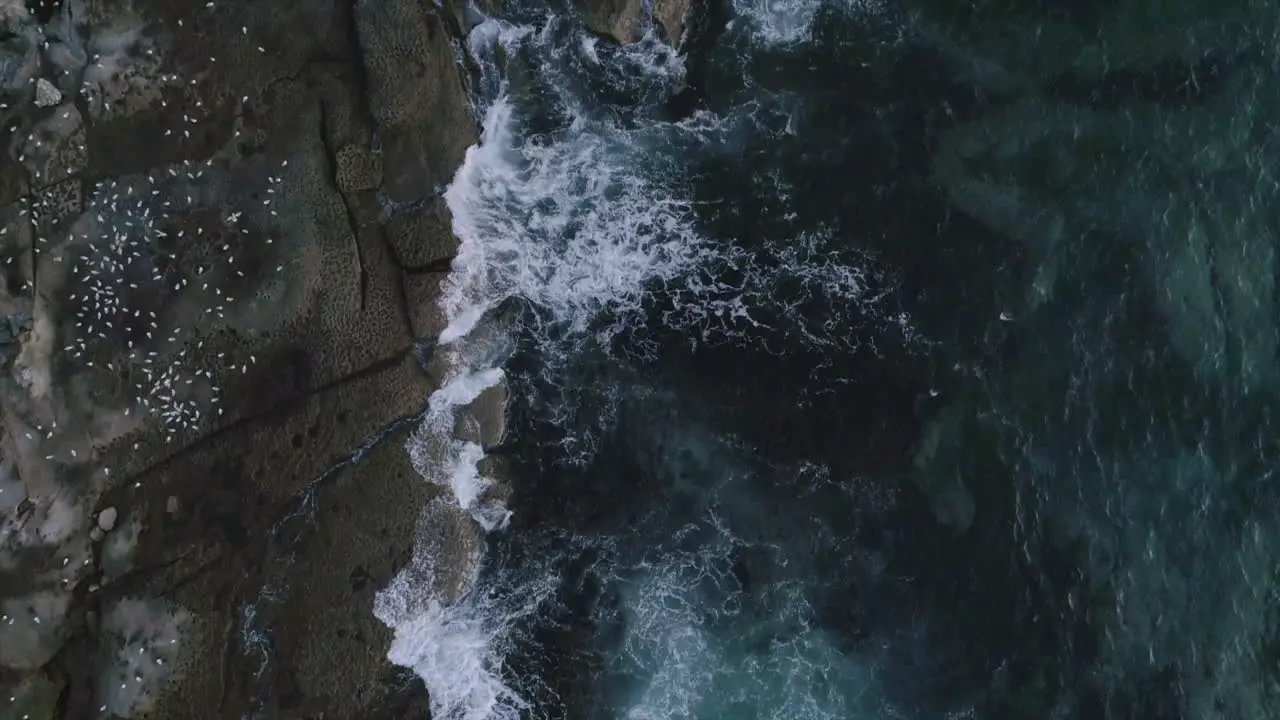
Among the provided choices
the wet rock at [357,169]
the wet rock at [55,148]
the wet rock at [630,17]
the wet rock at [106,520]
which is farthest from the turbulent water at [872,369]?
the wet rock at [55,148]

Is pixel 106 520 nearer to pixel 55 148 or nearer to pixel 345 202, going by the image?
pixel 55 148

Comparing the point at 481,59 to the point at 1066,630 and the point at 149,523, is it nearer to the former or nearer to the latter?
the point at 149,523

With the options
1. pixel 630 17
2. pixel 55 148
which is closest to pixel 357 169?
pixel 55 148

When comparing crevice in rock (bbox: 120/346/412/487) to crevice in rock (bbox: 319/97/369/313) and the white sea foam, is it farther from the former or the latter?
the white sea foam

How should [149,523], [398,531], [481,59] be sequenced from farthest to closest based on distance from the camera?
→ [481,59], [398,531], [149,523]

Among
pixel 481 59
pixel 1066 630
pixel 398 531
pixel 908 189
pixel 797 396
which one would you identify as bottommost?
pixel 1066 630

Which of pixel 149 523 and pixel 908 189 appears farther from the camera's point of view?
pixel 908 189

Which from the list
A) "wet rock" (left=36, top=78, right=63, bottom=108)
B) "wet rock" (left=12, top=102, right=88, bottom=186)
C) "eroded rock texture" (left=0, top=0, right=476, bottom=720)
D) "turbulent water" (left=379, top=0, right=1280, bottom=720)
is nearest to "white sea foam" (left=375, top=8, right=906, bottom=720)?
"turbulent water" (left=379, top=0, right=1280, bottom=720)

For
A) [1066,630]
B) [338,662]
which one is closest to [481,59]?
[338,662]
